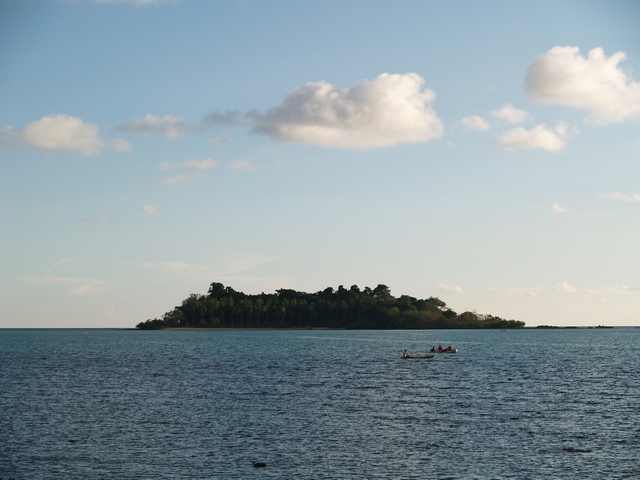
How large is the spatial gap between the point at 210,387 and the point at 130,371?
1125 inches

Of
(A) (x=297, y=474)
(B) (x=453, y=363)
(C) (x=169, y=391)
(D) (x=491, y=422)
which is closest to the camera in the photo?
(A) (x=297, y=474)

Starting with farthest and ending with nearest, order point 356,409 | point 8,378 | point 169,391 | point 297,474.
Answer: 1. point 8,378
2. point 169,391
3. point 356,409
4. point 297,474

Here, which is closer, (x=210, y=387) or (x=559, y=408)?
(x=559, y=408)

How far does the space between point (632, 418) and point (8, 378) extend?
76.9 meters

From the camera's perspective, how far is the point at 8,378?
3605 inches

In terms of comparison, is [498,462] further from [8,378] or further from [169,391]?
[8,378]

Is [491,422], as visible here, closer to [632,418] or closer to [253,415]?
[632,418]

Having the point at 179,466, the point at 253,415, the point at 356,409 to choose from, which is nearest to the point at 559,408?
the point at 356,409

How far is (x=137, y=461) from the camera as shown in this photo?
41000 millimetres

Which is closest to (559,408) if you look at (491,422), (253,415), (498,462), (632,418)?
(632,418)

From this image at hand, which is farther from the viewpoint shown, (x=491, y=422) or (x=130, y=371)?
(x=130, y=371)

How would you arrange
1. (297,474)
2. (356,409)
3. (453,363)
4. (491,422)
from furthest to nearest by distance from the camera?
(453,363) < (356,409) < (491,422) < (297,474)

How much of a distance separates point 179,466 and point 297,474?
7.26m

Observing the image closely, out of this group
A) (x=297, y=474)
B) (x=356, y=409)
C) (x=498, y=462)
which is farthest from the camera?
(x=356, y=409)
